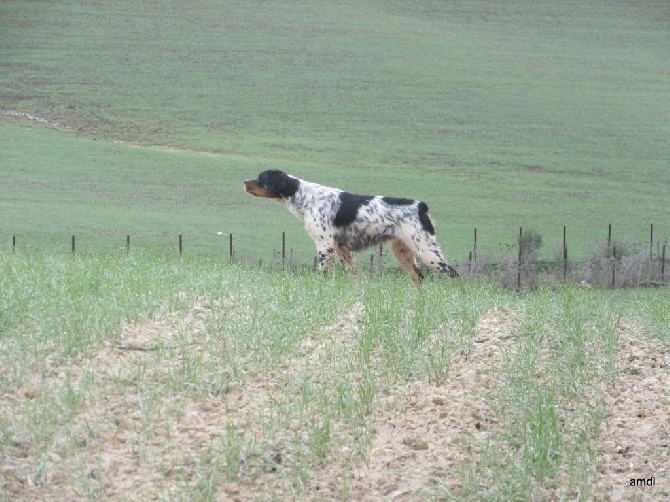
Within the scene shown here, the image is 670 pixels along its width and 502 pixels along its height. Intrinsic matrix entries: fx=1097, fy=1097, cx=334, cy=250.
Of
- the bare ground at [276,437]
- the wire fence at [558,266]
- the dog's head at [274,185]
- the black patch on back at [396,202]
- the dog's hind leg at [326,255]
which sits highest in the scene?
the dog's head at [274,185]

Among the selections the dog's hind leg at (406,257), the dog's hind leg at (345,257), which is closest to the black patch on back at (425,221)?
the dog's hind leg at (406,257)

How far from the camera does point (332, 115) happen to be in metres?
57.6

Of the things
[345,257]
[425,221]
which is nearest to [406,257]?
[425,221]

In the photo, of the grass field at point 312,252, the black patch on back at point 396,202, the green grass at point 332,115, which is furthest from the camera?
the green grass at point 332,115

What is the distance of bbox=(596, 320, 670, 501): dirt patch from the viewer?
6422mm

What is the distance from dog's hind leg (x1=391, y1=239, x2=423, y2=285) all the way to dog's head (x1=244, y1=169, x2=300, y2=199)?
5.30 ft

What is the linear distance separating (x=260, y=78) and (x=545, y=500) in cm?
5935

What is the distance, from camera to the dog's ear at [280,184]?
15422 millimetres

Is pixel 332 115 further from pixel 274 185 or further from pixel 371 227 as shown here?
pixel 371 227

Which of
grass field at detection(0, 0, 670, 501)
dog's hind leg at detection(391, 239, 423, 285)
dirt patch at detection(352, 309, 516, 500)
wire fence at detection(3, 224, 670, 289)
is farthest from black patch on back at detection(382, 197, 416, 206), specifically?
wire fence at detection(3, 224, 670, 289)

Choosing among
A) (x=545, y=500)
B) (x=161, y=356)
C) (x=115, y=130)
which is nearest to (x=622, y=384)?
(x=545, y=500)

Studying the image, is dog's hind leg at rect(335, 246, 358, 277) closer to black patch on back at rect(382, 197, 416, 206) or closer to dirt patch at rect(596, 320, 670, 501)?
black patch on back at rect(382, 197, 416, 206)

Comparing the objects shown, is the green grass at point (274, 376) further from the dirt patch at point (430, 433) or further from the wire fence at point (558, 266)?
the wire fence at point (558, 266)

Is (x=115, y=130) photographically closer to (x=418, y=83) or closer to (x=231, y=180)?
(x=231, y=180)
